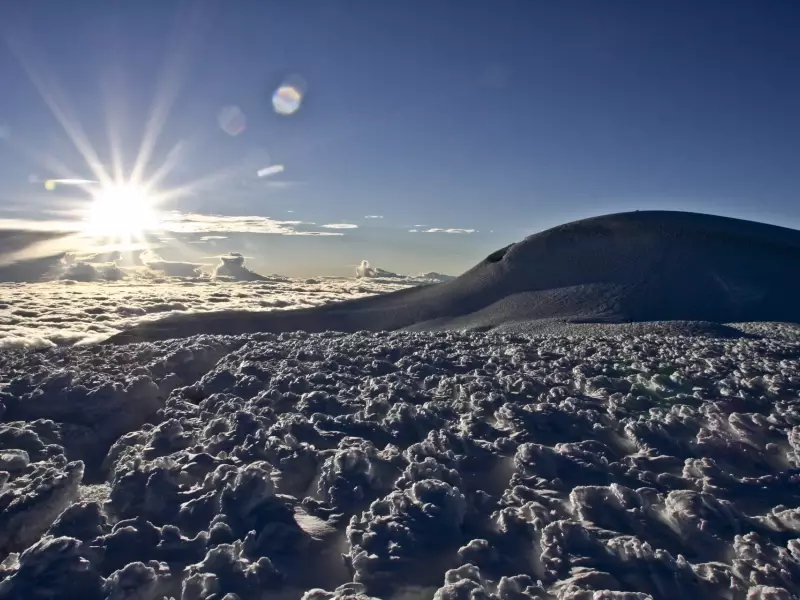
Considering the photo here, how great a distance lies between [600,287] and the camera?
1784 centimetres

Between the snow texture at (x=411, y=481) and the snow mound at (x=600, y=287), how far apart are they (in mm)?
8533

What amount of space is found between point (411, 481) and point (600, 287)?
48.4 ft

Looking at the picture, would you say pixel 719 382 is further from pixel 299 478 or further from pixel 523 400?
pixel 299 478

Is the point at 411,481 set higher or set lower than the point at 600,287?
lower

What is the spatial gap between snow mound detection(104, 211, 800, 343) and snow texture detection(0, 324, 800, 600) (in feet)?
28.0

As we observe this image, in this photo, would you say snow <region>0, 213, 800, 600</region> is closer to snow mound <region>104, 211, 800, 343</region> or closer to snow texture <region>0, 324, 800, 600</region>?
snow texture <region>0, 324, 800, 600</region>

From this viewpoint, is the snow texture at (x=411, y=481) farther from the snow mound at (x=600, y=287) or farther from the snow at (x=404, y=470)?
the snow mound at (x=600, y=287)

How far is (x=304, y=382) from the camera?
24.2 ft

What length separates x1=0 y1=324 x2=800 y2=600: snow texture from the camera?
3.59 meters

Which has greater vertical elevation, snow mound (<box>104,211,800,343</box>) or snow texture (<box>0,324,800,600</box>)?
snow mound (<box>104,211,800,343</box>)

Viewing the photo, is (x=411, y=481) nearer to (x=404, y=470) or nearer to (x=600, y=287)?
(x=404, y=470)

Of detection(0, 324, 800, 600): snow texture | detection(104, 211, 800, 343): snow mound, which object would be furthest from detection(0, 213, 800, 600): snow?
detection(104, 211, 800, 343): snow mound

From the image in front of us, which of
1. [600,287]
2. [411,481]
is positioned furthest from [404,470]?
[600,287]

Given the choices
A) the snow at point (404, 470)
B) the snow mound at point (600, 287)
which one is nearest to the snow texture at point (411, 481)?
the snow at point (404, 470)
